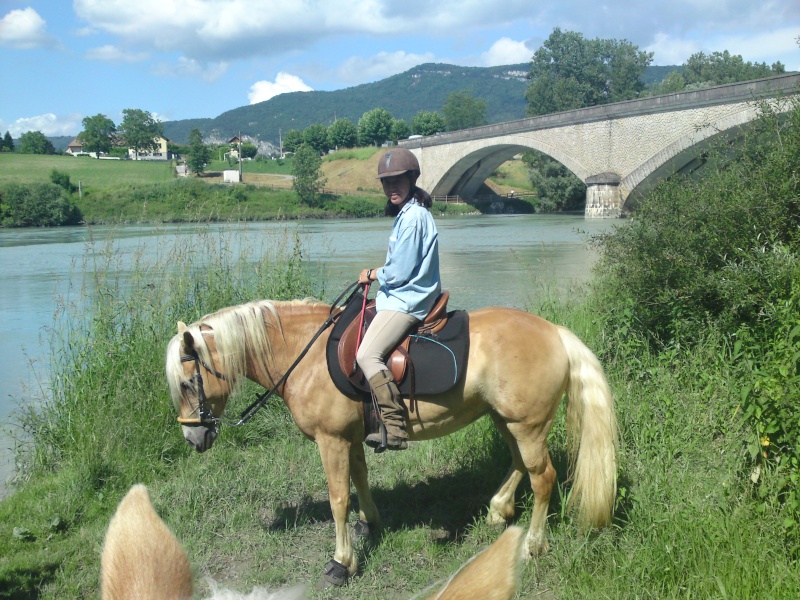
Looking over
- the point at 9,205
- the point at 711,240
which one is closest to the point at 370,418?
the point at 711,240

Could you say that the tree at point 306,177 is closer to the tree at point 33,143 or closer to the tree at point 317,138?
the tree at point 317,138

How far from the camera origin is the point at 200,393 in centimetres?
397

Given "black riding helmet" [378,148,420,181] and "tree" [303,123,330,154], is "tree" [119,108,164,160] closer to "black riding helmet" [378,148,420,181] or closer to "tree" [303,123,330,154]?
"tree" [303,123,330,154]

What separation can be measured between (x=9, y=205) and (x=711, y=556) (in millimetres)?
41437

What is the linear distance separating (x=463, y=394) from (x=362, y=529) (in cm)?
120

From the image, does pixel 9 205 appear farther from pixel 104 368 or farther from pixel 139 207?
pixel 104 368

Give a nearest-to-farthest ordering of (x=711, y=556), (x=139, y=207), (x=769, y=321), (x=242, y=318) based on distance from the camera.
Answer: (x=711, y=556), (x=242, y=318), (x=769, y=321), (x=139, y=207)

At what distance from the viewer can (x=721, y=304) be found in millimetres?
5230

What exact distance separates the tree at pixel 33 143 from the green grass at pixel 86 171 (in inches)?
1577

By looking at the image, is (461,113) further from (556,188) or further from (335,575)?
(335,575)

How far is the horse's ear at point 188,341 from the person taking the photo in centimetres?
385

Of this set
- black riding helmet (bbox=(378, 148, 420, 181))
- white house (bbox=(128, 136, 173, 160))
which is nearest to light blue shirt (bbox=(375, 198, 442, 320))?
black riding helmet (bbox=(378, 148, 420, 181))

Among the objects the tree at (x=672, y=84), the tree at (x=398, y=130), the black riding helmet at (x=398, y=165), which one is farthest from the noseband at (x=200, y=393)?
the tree at (x=398, y=130)

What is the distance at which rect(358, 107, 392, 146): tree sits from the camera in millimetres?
113188
